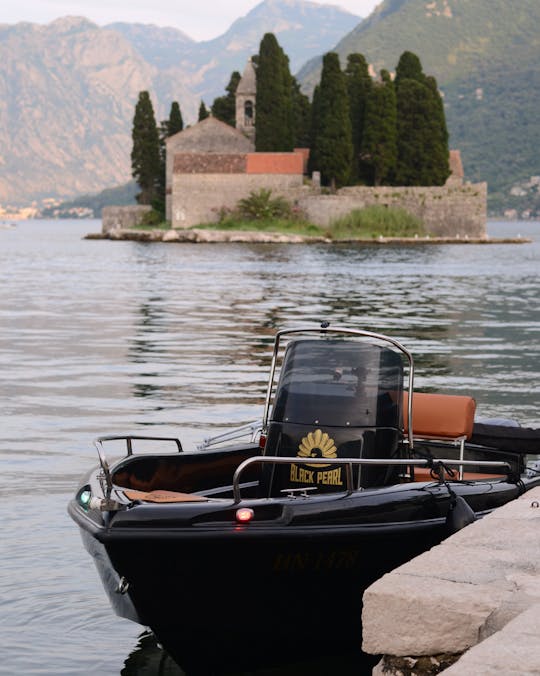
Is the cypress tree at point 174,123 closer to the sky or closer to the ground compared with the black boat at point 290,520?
closer to the sky

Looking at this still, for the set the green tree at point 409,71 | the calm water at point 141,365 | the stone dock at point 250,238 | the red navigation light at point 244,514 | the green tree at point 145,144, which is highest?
the green tree at point 409,71

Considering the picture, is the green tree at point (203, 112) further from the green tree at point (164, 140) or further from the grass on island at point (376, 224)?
the grass on island at point (376, 224)

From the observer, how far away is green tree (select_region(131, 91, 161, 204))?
3738 inches

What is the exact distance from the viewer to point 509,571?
6.27m

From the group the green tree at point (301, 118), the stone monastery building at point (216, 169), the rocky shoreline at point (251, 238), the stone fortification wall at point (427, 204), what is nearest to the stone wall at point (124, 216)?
the stone monastery building at point (216, 169)

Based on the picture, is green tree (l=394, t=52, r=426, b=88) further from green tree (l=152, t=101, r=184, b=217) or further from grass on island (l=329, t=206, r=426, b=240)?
green tree (l=152, t=101, r=184, b=217)

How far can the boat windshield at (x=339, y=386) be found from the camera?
307 inches

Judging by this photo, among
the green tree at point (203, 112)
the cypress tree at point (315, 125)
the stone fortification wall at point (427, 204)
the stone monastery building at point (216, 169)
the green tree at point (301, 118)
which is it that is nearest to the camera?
the cypress tree at point (315, 125)

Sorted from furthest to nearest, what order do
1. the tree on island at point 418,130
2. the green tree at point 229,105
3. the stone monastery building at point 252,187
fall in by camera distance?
the green tree at point 229,105 → the stone monastery building at point 252,187 → the tree on island at point 418,130

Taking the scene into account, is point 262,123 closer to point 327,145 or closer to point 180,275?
point 327,145

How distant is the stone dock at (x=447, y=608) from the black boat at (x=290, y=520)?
0.68 metres

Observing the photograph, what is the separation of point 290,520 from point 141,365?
46.4 feet

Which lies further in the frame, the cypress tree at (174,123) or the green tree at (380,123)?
the cypress tree at (174,123)

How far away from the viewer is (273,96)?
84.5 meters
